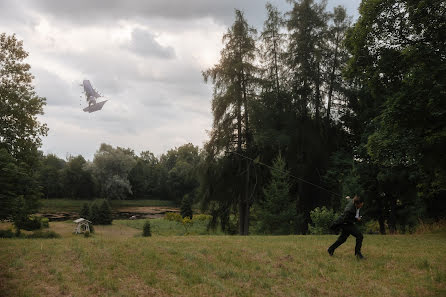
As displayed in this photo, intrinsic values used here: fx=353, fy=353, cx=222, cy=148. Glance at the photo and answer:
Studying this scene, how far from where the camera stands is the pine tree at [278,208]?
24234mm

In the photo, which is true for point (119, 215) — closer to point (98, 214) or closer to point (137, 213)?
point (137, 213)

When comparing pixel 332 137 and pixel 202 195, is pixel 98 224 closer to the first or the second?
pixel 202 195

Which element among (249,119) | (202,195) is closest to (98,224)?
(202,195)

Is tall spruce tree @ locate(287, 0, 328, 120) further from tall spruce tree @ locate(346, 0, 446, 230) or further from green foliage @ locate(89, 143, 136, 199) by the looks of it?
green foliage @ locate(89, 143, 136, 199)

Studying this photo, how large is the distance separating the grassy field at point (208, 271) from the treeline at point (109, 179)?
158ft

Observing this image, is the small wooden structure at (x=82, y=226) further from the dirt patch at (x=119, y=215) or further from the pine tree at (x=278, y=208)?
the pine tree at (x=278, y=208)

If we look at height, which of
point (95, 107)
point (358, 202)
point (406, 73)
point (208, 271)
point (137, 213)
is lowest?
point (137, 213)

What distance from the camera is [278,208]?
24625mm

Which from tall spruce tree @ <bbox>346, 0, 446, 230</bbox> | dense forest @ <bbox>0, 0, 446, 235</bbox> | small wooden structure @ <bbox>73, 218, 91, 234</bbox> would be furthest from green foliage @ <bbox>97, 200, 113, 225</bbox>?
tall spruce tree @ <bbox>346, 0, 446, 230</bbox>

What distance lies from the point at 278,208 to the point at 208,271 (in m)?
16.0

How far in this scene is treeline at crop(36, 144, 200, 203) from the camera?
2977 inches

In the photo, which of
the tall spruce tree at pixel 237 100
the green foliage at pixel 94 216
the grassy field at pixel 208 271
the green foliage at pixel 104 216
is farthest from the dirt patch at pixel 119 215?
the grassy field at pixel 208 271

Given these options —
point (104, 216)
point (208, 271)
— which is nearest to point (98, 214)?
point (104, 216)

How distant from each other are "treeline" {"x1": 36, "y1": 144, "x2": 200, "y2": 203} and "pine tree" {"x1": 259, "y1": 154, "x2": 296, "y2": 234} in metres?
34.9
